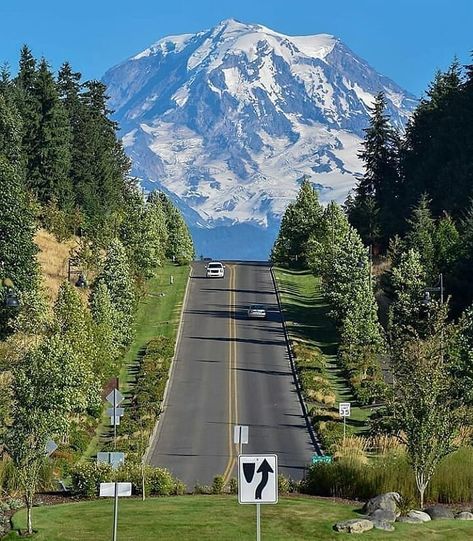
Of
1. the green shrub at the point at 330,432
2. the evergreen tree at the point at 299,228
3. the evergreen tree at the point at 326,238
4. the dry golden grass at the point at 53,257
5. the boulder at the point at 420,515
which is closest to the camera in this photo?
the boulder at the point at 420,515

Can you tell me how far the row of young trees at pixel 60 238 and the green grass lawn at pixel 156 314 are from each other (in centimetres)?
118

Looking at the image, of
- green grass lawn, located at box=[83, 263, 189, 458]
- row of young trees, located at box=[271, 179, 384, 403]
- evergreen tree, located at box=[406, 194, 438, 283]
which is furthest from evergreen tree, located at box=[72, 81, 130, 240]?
evergreen tree, located at box=[406, 194, 438, 283]

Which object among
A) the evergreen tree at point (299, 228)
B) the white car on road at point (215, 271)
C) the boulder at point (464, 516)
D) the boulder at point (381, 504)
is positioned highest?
the evergreen tree at point (299, 228)

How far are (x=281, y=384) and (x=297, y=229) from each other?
51.9 m

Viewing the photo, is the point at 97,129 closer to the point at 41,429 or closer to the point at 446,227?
the point at 446,227

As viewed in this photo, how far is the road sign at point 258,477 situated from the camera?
770 inches

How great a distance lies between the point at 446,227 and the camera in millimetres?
89062

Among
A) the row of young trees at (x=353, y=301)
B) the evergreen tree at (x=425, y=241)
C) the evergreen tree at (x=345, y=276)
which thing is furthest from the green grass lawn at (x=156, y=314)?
the evergreen tree at (x=425, y=241)

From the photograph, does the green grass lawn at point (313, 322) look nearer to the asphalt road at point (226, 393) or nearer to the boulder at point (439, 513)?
the asphalt road at point (226, 393)

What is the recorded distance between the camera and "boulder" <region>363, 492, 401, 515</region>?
28641 mm

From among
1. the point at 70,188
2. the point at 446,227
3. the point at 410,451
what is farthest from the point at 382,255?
the point at 410,451

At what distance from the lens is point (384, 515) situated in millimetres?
28000

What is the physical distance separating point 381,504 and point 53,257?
68625 millimetres

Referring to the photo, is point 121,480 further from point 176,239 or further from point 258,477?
point 176,239
